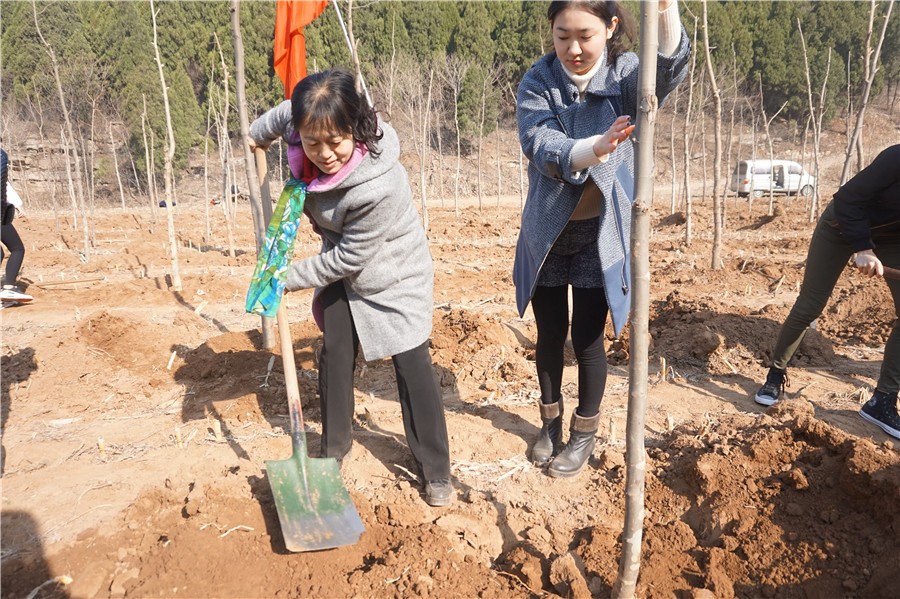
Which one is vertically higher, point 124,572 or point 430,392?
point 430,392

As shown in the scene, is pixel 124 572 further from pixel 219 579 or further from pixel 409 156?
pixel 409 156

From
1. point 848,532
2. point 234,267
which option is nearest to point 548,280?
point 848,532

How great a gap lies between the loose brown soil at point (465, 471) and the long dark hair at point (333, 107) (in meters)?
1.35

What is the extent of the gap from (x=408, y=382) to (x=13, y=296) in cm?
546

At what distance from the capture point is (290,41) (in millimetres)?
3332

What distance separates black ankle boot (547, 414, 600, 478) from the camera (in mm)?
2430

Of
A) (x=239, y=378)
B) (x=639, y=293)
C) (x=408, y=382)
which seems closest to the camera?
(x=639, y=293)

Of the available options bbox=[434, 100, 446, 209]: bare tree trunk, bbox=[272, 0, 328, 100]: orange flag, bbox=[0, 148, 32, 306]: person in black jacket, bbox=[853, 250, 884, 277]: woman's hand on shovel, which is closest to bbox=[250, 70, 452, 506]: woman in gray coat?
bbox=[272, 0, 328, 100]: orange flag

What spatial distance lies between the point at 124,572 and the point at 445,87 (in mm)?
25700

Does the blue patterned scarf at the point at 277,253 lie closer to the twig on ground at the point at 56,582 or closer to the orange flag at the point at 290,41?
the twig on ground at the point at 56,582

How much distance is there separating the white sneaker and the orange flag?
13.9 ft

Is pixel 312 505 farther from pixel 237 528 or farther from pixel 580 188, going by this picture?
pixel 580 188

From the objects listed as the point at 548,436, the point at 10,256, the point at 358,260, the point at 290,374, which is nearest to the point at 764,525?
the point at 548,436

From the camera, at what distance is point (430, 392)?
2270mm
